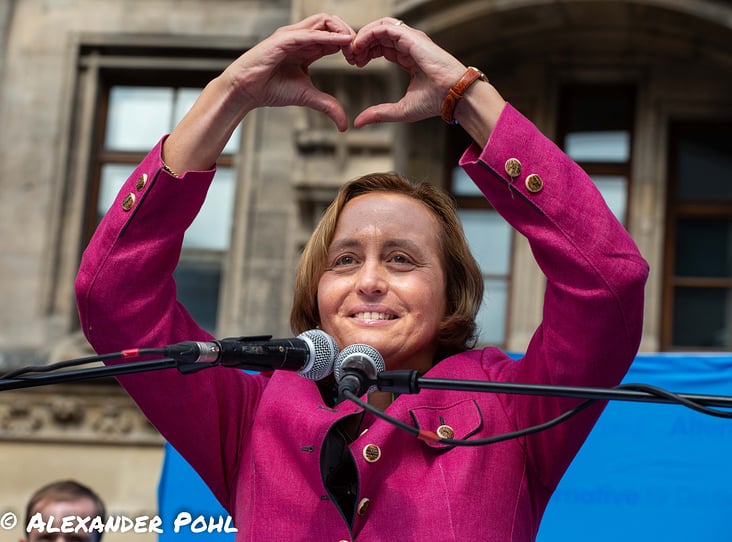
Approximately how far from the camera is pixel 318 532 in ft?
7.65

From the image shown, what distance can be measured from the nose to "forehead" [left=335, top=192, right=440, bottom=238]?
0.31 feet

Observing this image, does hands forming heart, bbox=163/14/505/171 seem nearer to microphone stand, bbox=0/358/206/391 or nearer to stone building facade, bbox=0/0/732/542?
microphone stand, bbox=0/358/206/391

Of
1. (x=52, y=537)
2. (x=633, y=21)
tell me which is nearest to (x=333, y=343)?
(x=52, y=537)

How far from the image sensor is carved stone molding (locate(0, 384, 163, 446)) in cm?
719

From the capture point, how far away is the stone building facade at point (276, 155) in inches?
281

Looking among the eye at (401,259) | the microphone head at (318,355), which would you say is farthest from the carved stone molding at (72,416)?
the microphone head at (318,355)

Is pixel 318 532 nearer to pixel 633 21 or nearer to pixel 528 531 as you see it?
pixel 528 531

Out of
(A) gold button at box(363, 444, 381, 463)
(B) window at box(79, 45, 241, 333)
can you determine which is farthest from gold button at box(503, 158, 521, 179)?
(B) window at box(79, 45, 241, 333)

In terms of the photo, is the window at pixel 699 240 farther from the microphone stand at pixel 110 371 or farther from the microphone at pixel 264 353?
the microphone stand at pixel 110 371

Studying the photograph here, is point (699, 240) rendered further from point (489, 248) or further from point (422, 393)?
point (422, 393)

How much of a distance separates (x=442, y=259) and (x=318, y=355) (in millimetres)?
622

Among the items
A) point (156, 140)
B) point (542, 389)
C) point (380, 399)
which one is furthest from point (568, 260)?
point (156, 140)

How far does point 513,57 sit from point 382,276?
5.29m

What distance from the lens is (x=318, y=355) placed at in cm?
216
